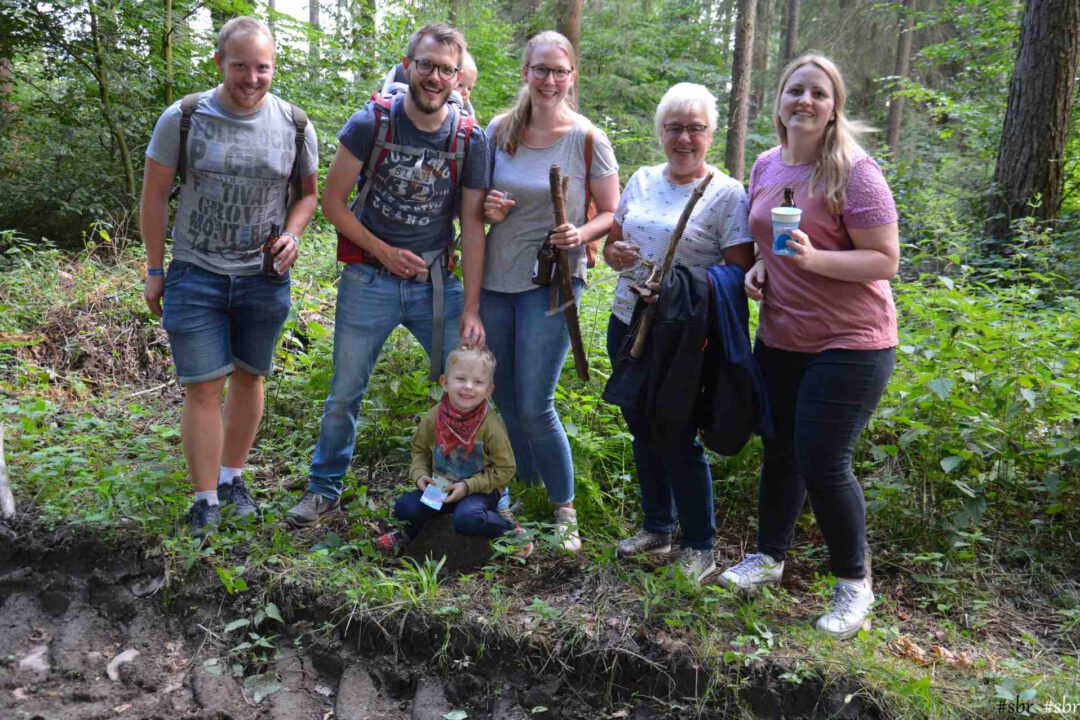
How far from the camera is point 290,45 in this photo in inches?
379

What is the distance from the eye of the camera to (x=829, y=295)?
2.88 m

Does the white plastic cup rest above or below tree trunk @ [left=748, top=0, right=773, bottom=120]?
below

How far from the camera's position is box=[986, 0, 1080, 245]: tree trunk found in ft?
21.2

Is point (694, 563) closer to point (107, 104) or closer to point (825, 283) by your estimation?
point (825, 283)

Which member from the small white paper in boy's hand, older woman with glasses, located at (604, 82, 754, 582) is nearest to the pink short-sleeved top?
older woman with glasses, located at (604, 82, 754, 582)

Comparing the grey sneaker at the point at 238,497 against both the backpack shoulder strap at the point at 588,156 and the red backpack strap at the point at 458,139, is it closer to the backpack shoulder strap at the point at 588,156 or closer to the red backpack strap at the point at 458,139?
the red backpack strap at the point at 458,139

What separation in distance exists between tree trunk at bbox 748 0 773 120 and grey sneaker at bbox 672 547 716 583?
17.5 meters

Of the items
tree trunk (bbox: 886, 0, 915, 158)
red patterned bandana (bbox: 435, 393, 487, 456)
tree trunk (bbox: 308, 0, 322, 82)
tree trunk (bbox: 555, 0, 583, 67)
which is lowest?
red patterned bandana (bbox: 435, 393, 487, 456)

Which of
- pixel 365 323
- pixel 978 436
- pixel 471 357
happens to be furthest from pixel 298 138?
pixel 978 436

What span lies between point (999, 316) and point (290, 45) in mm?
8553

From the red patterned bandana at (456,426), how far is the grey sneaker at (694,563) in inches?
41.4

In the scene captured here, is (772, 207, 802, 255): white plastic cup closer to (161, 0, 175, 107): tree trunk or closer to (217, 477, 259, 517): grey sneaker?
(217, 477, 259, 517): grey sneaker

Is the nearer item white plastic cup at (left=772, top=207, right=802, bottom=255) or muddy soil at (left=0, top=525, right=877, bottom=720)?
white plastic cup at (left=772, top=207, right=802, bottom=255)

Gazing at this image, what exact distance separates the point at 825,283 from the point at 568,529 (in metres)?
1.57
